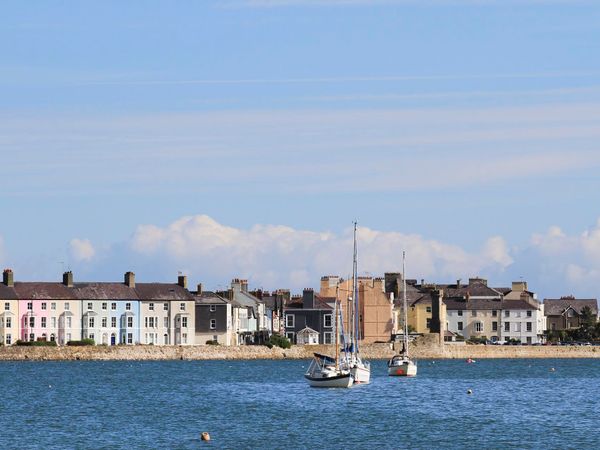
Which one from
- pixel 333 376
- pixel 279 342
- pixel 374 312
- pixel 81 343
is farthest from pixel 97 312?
pixel 333 376

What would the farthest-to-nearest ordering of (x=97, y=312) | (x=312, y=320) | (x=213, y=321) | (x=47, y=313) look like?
(x=312, y=320) → (x=213, y=321) → (x=97, y=312) → (x=47, y=313)

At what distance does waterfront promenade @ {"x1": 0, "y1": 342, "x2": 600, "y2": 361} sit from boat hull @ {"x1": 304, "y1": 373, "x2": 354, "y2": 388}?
179ft

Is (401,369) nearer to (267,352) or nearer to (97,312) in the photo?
(267,352)

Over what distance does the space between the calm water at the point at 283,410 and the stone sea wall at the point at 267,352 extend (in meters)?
15.0

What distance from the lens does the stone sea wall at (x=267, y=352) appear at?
14638 cm

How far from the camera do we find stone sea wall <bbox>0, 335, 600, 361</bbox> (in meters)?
146

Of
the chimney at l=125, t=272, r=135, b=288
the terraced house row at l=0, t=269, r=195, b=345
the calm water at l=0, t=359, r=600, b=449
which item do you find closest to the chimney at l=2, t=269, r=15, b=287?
the terraced house row at l=0, t=269, r=195, b=345

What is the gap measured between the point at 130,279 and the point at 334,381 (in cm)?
7100

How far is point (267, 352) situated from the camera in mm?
157500

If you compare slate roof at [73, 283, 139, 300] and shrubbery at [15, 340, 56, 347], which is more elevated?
slate roof at [73, 283, 139, 300]

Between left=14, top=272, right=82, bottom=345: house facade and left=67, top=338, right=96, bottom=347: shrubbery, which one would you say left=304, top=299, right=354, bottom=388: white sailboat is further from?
left=14, top=272, right=82, bottom=345: house facade

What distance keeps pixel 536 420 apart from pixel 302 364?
255ft

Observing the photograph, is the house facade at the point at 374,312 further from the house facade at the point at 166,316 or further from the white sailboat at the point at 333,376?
the white sailboat at the point at 333,376

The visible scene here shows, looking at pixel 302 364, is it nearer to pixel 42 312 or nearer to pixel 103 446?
pixel 42 312
